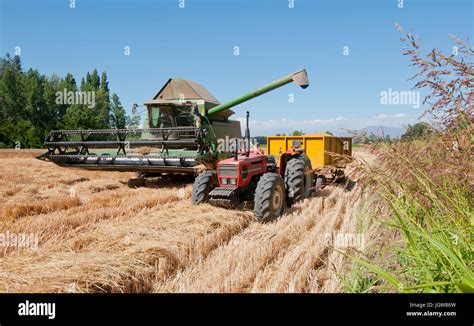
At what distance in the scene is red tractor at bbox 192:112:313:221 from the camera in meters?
Result: 4.87

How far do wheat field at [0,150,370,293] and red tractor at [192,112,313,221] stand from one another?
0.21m

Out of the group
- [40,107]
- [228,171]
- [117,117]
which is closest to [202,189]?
[228,171]

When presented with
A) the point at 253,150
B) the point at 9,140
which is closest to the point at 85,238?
the point at 253,150

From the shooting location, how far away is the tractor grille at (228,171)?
503 cm

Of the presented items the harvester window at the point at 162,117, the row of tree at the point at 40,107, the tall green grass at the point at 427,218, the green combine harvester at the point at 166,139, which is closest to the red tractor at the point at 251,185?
the green combine harvester at the point at 166,139

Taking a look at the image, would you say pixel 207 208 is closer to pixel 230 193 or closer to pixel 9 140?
pixel 230 193

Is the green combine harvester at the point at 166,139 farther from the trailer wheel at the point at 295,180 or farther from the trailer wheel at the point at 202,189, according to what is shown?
the trailer wheel at the point at 295,180

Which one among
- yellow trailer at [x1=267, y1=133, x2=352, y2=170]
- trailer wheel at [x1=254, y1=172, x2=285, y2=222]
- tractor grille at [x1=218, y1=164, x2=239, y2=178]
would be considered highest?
yellow trailer at [x1=267, y1=133, x2=352, y2=170]

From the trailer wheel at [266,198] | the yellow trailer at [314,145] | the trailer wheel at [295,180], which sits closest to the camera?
the trailer wheel at [266,198]

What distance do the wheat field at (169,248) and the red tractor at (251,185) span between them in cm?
21

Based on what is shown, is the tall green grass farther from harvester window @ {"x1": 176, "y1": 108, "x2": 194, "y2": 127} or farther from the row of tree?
the row of tree

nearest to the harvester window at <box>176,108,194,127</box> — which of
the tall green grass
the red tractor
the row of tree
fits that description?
the red tractor

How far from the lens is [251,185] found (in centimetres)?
552
